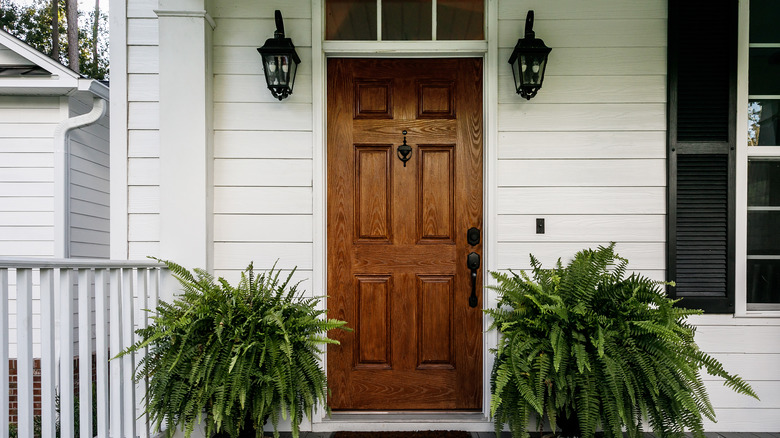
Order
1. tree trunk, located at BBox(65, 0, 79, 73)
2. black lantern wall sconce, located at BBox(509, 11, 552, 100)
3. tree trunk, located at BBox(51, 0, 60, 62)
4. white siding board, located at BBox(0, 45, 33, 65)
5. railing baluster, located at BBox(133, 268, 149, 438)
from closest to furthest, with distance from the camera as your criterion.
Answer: railing baluster, located at BBox(133, 268, 149, 438) < black lantern wall sconce, located at BBox(509, 11, 552, 100) < white siding board, located at BBox(0, 45, 33, 65) < tree trunk, located at BBox(65, 0, 79, 73) < tree trunk, located at BBox(51, 0, 60, 62)

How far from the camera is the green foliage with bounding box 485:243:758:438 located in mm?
1853

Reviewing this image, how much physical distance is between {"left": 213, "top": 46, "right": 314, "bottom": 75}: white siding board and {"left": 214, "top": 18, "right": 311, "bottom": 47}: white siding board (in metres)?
0.02

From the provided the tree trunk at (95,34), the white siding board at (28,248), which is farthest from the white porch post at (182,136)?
the tree trunk at (95,34)

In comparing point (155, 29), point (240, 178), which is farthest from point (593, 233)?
point (155, 29)

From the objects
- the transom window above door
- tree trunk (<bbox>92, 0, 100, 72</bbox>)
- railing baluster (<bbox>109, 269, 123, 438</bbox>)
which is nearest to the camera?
railing baluster (<bbox>109, 269, 123, 438</bbox>)

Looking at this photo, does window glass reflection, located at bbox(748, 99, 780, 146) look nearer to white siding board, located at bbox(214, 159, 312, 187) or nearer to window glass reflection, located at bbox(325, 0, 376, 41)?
window glass reflection, located at bbox(325, 0, 376, 41)

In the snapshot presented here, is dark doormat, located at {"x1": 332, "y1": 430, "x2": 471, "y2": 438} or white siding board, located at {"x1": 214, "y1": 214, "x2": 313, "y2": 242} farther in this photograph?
white siding board, located at {"x1": 214, "y1": 214, "x2": 313, "y2": 242}

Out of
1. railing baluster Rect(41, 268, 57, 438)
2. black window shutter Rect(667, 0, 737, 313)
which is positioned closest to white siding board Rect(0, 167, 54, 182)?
railing baluster Rect(41, 268, 57, 438)

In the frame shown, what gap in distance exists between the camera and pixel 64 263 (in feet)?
5.54

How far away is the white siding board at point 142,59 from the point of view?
245 centimetres

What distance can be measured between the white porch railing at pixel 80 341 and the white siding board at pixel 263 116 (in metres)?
0.84

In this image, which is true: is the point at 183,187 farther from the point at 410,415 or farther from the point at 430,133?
the point at 410,415

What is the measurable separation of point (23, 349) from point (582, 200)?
8.26 feet

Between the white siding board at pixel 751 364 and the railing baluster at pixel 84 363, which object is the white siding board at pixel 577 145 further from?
the railing baluster at pixel 84 363
